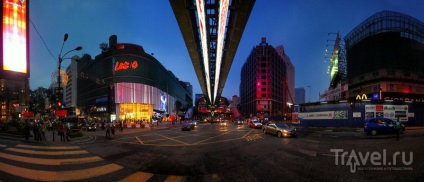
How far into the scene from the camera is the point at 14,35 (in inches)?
705

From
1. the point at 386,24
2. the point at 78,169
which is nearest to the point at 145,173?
the point at 78,169

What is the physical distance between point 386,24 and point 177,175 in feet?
211

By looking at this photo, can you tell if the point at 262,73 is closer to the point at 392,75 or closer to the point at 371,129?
the point at 392,75

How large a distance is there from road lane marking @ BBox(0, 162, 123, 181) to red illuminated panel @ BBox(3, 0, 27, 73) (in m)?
12.5

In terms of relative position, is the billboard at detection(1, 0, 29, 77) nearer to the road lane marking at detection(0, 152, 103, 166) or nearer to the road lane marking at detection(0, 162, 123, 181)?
the road lane marking at detection(0, 152, 103, 166)

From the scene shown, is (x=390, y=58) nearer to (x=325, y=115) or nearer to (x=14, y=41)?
(x=325, y=115)

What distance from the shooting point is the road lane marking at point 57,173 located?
26.6 ft

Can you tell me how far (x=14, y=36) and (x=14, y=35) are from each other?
0.08 metres

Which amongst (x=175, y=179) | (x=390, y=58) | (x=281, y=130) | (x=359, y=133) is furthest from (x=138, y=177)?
(x=390, y=58)

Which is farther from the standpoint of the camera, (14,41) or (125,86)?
(125,86)

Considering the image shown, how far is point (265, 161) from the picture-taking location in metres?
10.3

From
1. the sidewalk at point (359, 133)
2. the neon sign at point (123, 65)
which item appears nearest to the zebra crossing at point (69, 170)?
the sidewalk at point (359, 133)

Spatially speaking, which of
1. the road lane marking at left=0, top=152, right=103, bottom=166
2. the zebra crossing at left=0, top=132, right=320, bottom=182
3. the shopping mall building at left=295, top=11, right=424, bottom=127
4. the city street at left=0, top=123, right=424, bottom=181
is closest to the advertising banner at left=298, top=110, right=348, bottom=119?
the shopping mall building at left=295, top=11, right=424, bottom=127

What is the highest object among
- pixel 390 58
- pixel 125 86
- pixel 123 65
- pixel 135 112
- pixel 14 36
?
pixel 123 65
